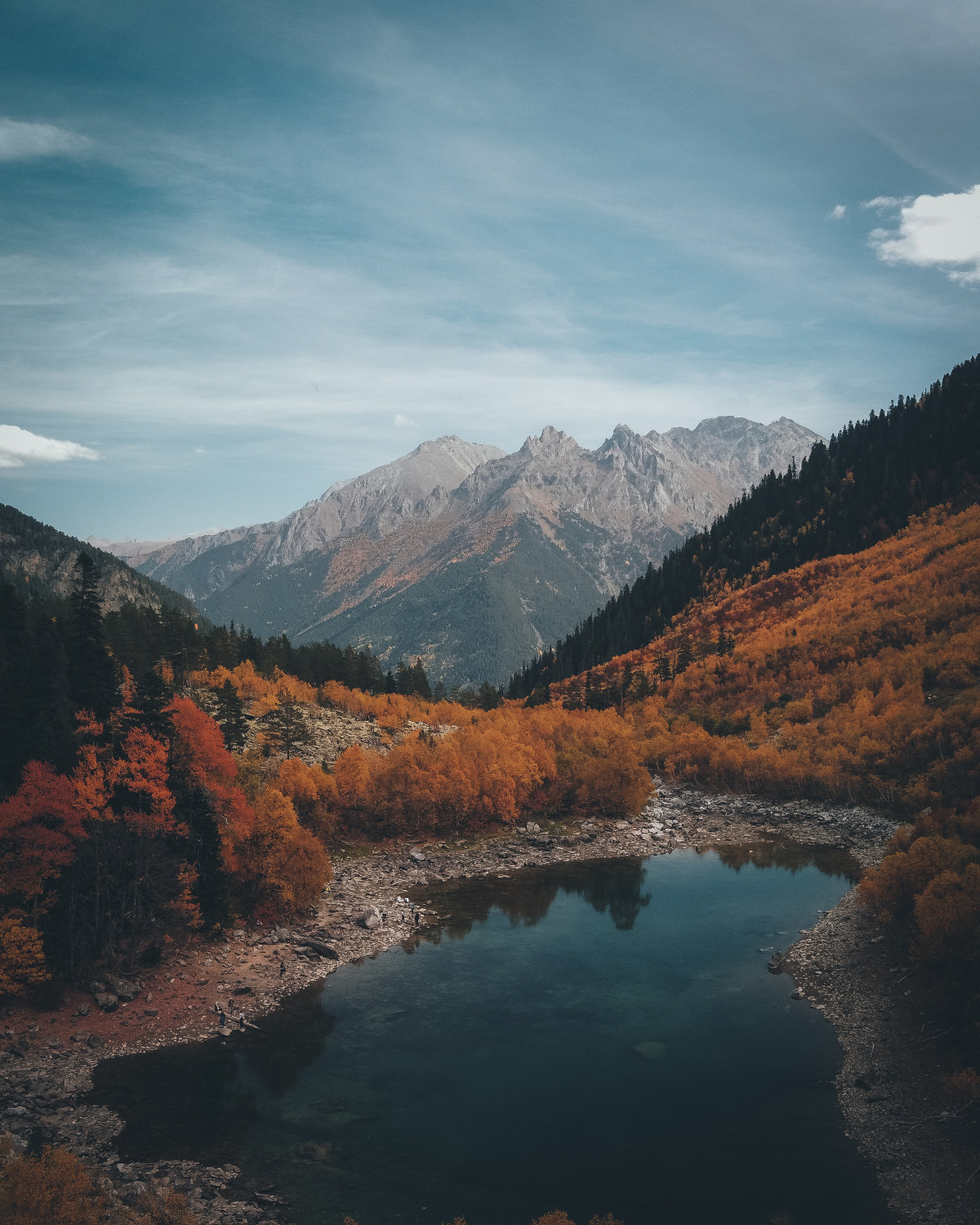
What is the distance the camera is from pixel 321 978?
5562 cm

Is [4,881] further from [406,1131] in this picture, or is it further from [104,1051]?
[406,1131]

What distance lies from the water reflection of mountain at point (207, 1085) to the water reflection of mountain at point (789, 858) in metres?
53.6

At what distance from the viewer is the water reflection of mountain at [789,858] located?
259 feet

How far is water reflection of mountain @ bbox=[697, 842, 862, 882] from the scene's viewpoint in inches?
3105

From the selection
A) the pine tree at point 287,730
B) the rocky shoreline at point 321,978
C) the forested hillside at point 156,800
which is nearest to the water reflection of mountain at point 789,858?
the rocky shoreline at point 321,978

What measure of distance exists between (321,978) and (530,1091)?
69.3ft

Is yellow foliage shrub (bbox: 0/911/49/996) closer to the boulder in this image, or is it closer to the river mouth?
the boulder

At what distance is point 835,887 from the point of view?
72.9 meters

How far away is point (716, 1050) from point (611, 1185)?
1380cm

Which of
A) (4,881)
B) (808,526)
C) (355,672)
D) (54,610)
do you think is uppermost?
(808,526)

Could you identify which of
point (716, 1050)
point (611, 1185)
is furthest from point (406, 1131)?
point (716, 1050)

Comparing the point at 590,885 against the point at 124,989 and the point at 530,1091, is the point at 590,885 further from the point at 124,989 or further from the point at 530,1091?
the point at 124,989

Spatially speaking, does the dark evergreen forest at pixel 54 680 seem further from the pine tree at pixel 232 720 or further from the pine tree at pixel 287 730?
the pine tree at pixel 287 730

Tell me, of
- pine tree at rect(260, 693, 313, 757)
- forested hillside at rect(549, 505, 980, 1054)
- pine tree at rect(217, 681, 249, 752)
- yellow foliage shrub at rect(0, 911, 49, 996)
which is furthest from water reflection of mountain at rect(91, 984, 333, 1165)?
pine tree at rect(260, 693, 313, 757)
